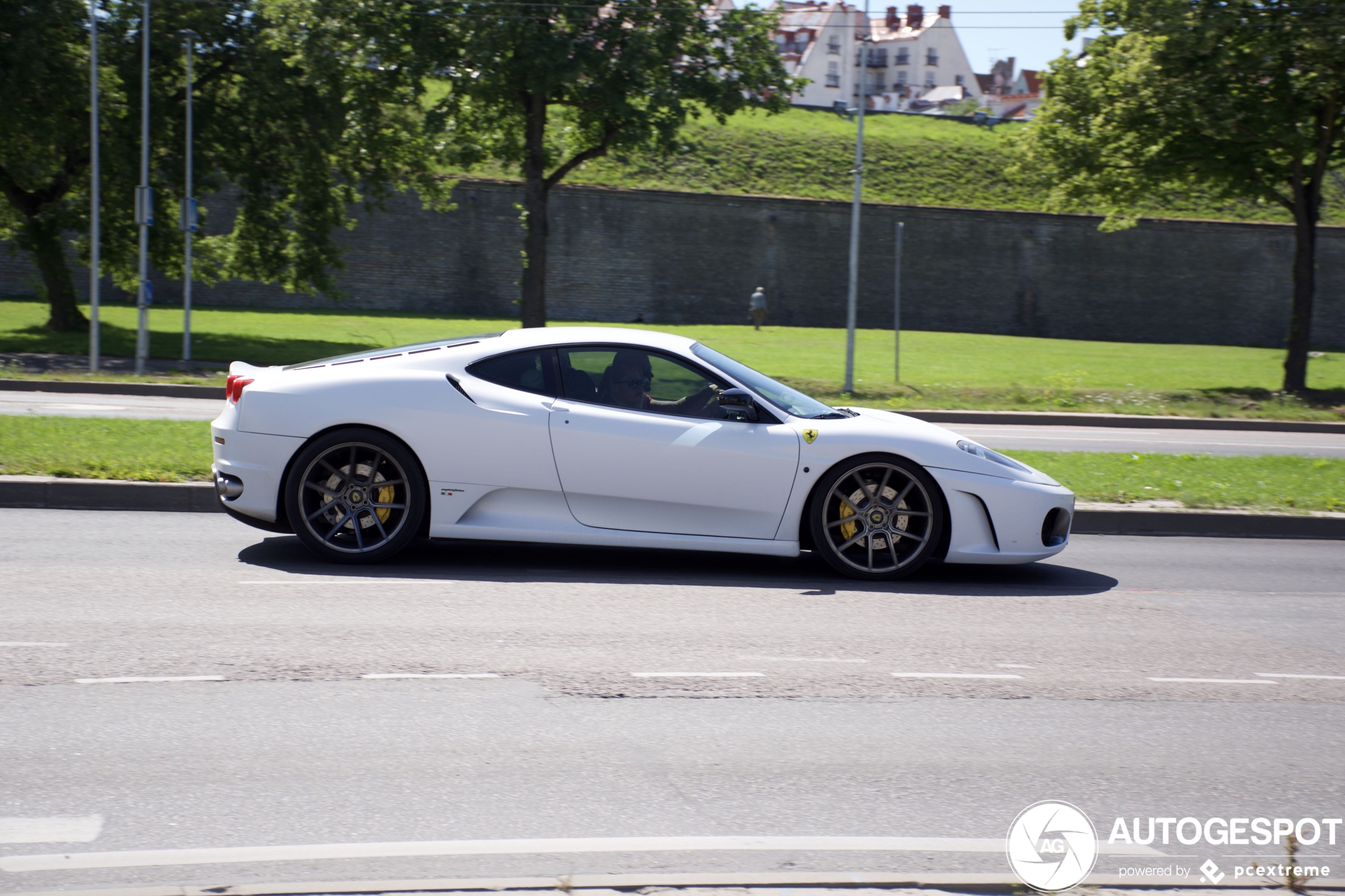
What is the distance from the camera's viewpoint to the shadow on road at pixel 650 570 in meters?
6.71

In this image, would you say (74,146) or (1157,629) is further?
(74,146)

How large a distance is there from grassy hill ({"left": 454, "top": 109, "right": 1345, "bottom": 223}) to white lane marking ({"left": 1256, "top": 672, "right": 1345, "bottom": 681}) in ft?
155

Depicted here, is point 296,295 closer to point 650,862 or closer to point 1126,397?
point 1126,397

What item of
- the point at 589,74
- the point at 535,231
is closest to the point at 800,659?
the point at 589,74

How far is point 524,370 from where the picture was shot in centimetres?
686

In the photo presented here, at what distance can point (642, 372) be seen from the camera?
6.85m

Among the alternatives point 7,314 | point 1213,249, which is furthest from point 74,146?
point 1213,249

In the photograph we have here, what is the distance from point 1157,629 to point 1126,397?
17.6 m

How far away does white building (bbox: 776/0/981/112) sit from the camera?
106 metres

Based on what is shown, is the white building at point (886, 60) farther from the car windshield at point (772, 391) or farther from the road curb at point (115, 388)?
the car windshield at point (772, 391)

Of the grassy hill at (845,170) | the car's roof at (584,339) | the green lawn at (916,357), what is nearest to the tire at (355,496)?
the car's roof at (584,339)

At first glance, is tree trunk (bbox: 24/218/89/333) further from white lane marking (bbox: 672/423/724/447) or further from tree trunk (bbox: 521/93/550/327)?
white lane marking (bbox: 672/423/724/447)

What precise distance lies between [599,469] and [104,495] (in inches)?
155

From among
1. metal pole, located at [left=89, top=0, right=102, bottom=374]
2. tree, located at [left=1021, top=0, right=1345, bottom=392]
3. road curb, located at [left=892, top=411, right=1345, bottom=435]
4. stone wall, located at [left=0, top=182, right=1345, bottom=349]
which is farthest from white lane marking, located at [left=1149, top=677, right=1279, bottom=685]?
stone wall, located at [left=0, top=182, right=1345, bottom=349]
